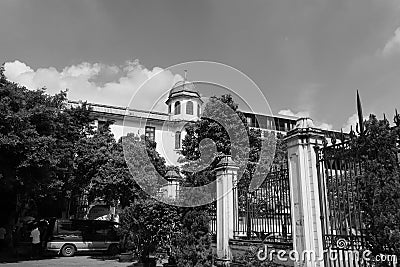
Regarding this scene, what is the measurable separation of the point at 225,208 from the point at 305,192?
11.0 ft

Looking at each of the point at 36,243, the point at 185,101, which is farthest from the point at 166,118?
the point at 36,243

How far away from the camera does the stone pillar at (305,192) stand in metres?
5.73

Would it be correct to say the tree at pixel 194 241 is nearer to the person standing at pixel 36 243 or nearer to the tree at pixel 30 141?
the tree at pixel 30 141

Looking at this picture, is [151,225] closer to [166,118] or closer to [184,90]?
[184,90]

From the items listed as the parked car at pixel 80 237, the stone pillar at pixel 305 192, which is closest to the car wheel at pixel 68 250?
the parked car at pixel 80 237

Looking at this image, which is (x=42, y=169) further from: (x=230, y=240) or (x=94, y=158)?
(x=230, y=240)

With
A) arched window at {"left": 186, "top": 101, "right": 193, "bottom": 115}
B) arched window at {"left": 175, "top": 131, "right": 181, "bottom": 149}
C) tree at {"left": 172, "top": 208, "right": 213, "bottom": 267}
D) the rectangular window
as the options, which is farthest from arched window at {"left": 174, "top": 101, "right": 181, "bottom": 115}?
tree at {"left": 172, "top": 208, "right": 213, "bottom": 267}

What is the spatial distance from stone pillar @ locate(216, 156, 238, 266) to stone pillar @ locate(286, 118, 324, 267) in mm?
2904

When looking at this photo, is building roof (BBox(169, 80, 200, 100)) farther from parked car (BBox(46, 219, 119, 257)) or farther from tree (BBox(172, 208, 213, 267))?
tree (BBox(172, 208, 213, 267))

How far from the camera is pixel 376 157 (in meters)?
4.70

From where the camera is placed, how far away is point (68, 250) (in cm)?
1577

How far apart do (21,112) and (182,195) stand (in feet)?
22.3

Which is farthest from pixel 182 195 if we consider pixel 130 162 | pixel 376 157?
pixel 130 162

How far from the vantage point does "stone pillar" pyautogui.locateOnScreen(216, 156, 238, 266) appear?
8688mm
